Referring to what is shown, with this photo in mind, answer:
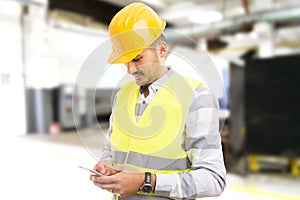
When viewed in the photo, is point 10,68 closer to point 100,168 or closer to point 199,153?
point 100,168

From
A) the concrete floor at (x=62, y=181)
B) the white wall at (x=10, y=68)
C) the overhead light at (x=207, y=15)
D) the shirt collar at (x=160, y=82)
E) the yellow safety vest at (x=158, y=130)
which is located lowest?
the concrete floor at (x=62, y=181)

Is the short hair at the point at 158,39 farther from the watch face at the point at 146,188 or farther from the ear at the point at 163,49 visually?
the watch face at the point at 146,188

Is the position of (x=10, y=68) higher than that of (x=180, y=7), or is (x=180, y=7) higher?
(x=180, y=7)

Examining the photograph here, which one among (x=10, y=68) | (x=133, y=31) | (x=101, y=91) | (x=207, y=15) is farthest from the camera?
(x=207, y=15)

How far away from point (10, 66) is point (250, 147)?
5.59m

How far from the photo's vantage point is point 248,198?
290 cm

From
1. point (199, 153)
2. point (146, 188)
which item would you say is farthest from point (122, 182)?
point (199, 153)

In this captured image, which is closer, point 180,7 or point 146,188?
point 146,188

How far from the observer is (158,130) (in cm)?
74

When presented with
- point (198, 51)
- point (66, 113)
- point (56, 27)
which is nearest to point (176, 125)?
point (198, 51)

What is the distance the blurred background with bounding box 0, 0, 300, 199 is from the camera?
873mm

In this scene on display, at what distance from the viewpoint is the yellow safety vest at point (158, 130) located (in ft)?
2.44

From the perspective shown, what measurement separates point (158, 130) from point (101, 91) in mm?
246

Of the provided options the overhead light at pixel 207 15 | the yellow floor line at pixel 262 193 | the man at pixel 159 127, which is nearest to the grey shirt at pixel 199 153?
the man at pixel 159 127
